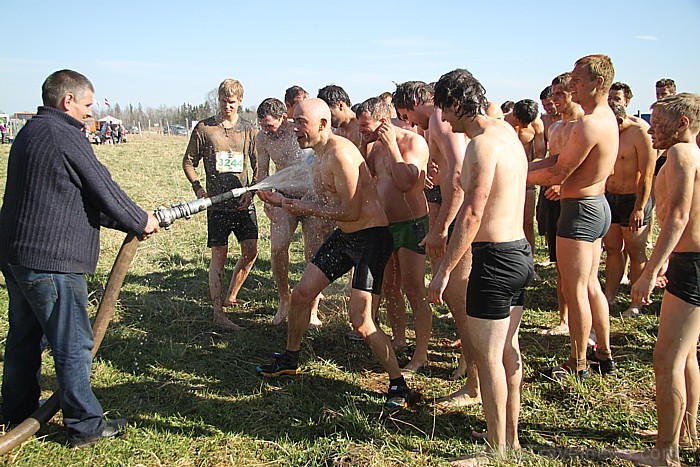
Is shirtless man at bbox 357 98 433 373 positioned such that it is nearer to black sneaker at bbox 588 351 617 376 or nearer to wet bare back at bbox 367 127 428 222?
wet bare back at bbox 367 127 428 222

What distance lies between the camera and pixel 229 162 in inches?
217

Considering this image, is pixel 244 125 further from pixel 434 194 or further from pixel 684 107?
pixel 684 107

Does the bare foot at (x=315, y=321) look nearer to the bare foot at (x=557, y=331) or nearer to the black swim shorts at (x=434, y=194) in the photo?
the black swim shorts at (x=434, y=194)

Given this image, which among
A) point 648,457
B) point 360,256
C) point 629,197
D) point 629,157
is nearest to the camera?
point 648,457

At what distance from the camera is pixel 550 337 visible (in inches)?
203

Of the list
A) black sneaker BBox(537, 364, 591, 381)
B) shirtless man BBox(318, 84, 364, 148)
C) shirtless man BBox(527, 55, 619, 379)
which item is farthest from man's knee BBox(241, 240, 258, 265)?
black sneaker BBox(537, 364, 591, 381)

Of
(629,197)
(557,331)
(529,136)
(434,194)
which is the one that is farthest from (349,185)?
(529,136)

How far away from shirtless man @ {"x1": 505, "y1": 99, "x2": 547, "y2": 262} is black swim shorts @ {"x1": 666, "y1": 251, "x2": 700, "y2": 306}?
3.35 m

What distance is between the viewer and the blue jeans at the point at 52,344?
317cm

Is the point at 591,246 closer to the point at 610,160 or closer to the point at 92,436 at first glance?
the point at 610,160

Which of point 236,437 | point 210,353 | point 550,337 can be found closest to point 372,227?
point 236,437

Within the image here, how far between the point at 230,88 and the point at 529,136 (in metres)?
4.01

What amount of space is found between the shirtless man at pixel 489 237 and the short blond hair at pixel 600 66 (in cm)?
127

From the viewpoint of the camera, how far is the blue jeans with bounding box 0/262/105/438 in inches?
125
